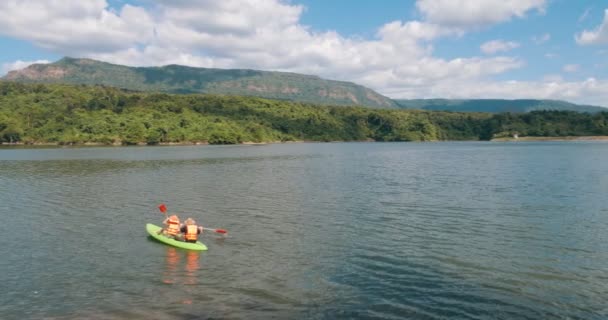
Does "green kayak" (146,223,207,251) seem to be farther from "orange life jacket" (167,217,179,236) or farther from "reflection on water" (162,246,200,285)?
"orange life jacket" (167,217,179,236)

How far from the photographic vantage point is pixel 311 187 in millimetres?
59719

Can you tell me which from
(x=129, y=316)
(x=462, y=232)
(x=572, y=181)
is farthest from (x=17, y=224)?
(x=572, y=181)

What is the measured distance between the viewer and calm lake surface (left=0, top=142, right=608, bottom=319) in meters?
19.8

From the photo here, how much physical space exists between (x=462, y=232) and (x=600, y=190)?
30541 mm

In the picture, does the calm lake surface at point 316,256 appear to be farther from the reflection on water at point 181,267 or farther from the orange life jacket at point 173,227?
the orange life jacket at point 173,227

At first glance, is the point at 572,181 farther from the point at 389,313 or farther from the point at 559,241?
the point at 389,313

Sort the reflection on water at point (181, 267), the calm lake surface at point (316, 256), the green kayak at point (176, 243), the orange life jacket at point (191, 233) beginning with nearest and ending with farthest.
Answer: the calm lake surface at point (316, 256) → the reflection on water at point (181, 267) → the green kayak at point (176, 243) → the orange life jacket at point (191, 233)

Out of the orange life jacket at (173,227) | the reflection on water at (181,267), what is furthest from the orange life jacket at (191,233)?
the orange life jacket at (173,227)

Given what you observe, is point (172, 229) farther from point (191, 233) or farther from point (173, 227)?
point (191, 233)

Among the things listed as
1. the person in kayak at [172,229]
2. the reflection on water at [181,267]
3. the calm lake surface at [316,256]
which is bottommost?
the reflection on water at [181,267]

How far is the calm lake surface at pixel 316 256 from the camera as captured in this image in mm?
19781

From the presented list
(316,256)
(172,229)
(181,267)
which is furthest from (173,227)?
(316,256)

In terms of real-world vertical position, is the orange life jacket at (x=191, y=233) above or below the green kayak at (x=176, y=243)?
above

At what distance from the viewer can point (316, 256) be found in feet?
90.5
